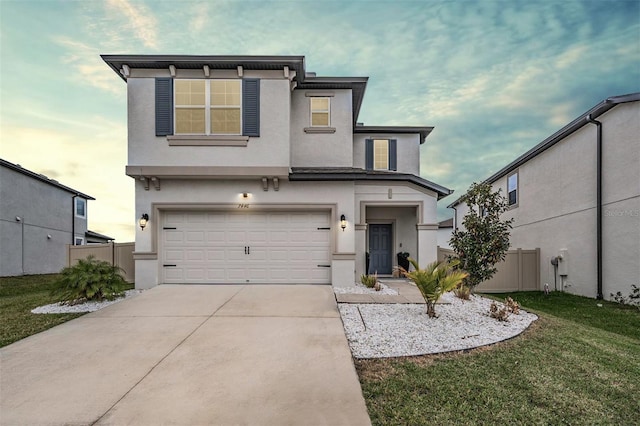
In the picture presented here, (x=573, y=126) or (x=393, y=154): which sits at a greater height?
(x=573, y=126)

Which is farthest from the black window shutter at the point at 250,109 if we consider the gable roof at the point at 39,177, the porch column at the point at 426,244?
the gable roof at the point at 39,177

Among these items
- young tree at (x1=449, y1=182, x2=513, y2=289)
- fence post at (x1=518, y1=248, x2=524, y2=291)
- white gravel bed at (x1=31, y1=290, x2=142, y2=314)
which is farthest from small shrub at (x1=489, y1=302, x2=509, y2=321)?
white gravel bed at (x1=31, y1=290, x2=142, y2=314)

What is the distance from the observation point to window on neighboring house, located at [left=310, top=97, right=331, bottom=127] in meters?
10.3

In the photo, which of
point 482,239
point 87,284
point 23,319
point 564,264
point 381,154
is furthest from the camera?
point 381,154

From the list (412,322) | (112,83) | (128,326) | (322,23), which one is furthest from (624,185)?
(112,83)

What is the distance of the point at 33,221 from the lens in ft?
52.6

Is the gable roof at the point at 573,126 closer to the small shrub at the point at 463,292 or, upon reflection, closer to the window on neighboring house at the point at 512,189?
the window on neighboring house at the point at 512,189

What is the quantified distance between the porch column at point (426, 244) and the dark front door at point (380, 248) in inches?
85.2

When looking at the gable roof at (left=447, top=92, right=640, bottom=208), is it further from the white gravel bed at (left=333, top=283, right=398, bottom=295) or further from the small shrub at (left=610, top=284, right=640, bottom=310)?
the small shrub at (left=610, top=284, right=640, bottom=310)

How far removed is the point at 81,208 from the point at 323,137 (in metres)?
19.6

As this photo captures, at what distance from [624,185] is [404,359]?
9.18 metres

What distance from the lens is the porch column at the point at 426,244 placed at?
1014cm

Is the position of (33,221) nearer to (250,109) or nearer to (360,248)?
(250,109)

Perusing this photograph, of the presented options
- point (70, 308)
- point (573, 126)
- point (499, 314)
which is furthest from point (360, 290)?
point (573, 126)
